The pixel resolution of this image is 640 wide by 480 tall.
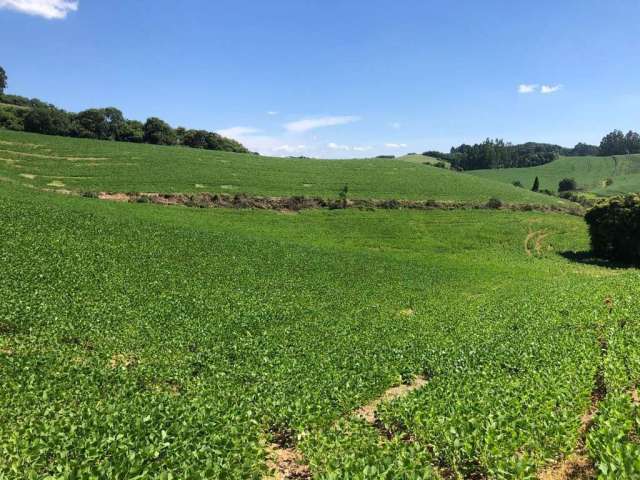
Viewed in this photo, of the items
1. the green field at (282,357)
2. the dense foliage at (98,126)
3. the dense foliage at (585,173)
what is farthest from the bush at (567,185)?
the green field at (282,357)

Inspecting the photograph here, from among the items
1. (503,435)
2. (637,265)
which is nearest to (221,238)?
(503,435)

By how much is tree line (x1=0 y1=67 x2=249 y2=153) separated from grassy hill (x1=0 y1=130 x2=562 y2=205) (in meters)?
18.7

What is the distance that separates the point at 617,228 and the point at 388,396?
56795mm

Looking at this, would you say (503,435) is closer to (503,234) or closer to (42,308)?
(42,308)

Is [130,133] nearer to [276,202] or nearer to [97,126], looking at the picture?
[97,126]

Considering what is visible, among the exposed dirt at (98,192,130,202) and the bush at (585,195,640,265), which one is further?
the bush at (585,195,640,265)

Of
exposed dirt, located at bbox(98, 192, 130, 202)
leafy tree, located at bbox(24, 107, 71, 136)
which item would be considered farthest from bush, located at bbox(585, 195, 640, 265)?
leafy tree, located at bbox(24, 107, 71, 136)

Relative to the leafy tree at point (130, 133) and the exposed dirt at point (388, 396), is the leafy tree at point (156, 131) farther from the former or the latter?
the exposed dirt at point (388, 396)

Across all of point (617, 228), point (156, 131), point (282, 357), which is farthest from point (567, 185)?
point (282, 357)

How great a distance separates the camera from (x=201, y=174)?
2906 inches

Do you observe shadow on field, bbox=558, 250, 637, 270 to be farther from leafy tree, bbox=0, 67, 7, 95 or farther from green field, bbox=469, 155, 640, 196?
leafy tree, bbox=0, 67, 7, 95

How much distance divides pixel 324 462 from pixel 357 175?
8653cm

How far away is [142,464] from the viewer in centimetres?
759

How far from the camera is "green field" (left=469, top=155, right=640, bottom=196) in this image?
155m
